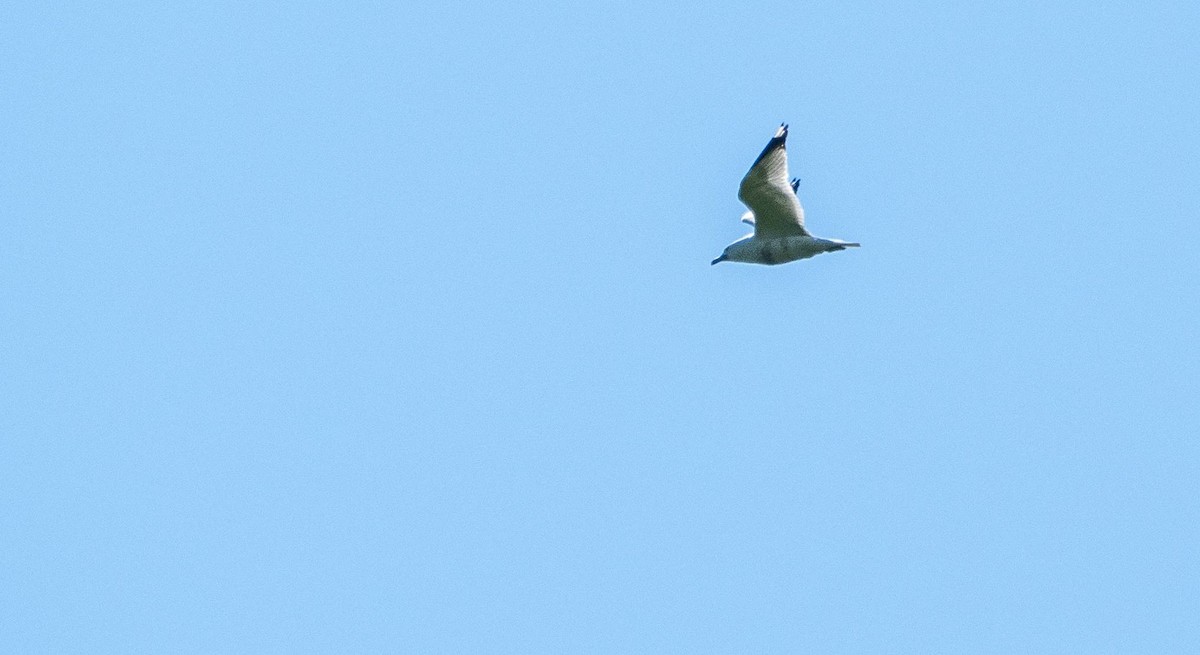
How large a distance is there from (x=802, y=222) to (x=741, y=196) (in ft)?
2.99

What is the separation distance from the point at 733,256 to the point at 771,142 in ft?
8.16

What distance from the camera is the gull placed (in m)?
29.8

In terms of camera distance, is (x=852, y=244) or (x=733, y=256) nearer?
(x=852, y=244)

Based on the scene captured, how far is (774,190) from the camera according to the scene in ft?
97.9

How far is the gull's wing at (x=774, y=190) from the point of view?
97.8ft

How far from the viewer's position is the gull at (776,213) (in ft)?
Result: 97.8

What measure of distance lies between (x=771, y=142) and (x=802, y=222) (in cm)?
126

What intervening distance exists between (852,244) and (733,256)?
2741 mm

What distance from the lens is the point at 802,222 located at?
3023 cm

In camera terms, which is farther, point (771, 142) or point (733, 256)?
point (733, 256)

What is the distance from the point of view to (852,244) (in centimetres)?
2933

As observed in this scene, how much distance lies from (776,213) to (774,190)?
0.45m

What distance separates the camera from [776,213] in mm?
30188

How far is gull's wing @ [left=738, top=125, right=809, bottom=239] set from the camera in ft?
97.8
